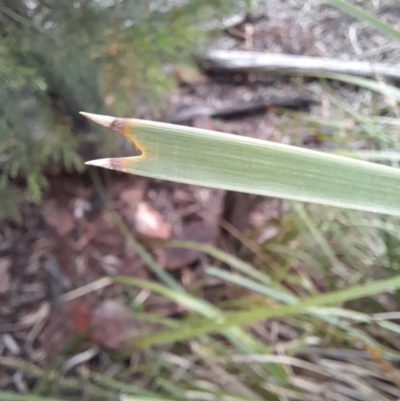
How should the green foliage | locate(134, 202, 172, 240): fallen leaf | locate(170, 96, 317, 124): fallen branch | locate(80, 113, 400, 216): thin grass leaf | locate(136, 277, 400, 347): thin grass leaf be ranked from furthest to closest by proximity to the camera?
locate(170, 96, 317, 124): fallen branch < locate(134, 202, 172, 240): fallen leaf < the green foliage < locate(136, 277, 400, 347): thin grass leaf < locate(80, 113, 400, 216): thin grass leaf

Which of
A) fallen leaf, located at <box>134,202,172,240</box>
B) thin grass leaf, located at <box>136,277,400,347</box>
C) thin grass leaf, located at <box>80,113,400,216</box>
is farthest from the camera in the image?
fallen leaf, located at <box>134,202,172,240</box>

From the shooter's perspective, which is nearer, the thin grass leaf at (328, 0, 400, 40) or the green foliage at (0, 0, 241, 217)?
the thin grass leaf at (328, 0, 400, 40)

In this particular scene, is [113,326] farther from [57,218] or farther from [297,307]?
[297,307]

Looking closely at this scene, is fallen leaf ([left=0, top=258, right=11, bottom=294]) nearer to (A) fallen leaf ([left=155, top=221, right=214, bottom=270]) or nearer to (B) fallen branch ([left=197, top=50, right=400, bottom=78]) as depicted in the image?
(A) fallen leaf ([left=155, top=221, right=214, bottom=270])

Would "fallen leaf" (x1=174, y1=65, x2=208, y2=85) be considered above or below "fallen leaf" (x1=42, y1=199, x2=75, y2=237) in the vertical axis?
above

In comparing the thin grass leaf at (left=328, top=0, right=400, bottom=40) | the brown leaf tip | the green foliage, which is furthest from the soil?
the brown leaf tip

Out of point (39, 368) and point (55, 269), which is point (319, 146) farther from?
point (39, 368)

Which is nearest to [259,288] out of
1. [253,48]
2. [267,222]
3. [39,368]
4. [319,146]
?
[267,222]

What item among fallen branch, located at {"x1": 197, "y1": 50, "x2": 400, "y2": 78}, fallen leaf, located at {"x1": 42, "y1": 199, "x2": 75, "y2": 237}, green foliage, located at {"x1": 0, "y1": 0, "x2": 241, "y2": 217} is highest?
green foliage, located at {"x1": 0, "y1": 0, "x2": 241, "y2": 217}
